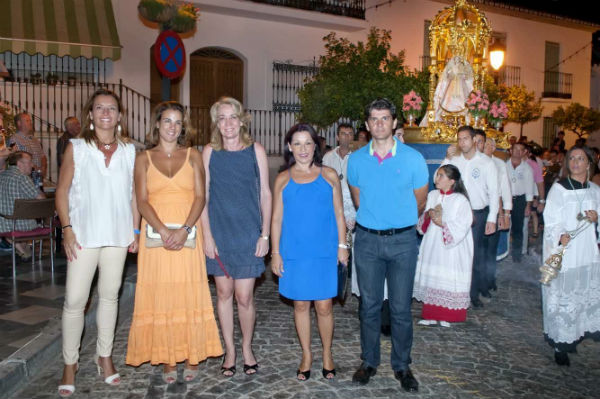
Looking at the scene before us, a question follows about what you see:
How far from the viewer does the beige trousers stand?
4.36 m

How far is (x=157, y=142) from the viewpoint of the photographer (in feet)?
15.0

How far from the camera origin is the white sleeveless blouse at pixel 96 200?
4.34m

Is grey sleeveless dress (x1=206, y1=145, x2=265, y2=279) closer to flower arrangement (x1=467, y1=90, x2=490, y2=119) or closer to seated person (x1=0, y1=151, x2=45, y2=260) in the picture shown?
seated person (x1=0, y1=151, x2=45, y2=260)

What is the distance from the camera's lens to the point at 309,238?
14.8ft

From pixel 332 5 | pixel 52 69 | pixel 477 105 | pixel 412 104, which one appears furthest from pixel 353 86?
pixel 332 5

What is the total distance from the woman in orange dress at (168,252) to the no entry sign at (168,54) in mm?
5280

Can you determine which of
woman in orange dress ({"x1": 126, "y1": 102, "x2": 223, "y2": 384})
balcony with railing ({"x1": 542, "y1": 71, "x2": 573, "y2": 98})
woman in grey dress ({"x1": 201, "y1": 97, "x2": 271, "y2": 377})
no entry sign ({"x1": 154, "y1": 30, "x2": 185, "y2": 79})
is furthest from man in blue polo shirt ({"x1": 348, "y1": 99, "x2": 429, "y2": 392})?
balcony with railing ({"x1": 542, "y1": 71, "x2": 573, "y2": 98})

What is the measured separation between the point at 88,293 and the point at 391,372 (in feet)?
8.17

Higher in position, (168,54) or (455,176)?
(168,54)

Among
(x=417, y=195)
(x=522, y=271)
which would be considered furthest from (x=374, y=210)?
(x=522, y=271)

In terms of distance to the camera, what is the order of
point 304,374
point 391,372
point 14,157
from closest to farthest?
1. point 304,374
2. point 391,372
3. point 14,157

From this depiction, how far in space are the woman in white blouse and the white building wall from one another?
39.7 ft

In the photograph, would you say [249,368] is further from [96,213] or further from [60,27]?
[60,27]

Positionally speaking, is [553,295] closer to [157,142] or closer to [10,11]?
[157,142]
